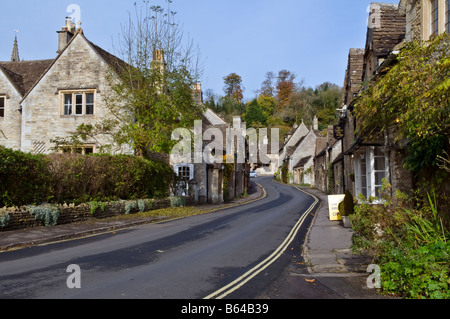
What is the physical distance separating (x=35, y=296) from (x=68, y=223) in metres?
→ 10.4

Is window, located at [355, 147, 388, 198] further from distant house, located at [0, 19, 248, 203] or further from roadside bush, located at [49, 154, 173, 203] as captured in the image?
distant house, located at [0, 19, 248, 203]

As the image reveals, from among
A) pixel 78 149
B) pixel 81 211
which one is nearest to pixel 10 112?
pixel 78 149

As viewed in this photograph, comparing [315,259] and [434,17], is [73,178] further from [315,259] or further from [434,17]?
[434,17]

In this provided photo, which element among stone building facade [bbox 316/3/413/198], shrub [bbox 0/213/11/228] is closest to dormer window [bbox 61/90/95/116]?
shrub [bbox 0/213/11/228]

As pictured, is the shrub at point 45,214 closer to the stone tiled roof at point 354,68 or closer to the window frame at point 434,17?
the window frame at point 434,17

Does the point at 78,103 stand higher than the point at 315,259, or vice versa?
the point at 78,103

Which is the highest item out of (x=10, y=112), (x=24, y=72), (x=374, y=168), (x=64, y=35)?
(x=64, y=35)

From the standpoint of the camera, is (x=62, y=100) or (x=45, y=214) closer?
(x=45, y=214)

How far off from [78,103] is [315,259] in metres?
21.0

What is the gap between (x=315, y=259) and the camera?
32.3 ft

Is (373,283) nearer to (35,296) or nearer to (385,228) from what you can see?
(385,228)

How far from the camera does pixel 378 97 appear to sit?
22.3ft

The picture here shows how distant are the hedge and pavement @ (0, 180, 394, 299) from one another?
5.03ft

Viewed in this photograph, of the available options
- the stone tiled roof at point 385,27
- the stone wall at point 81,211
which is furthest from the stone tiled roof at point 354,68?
the stone wall at point 81,211
